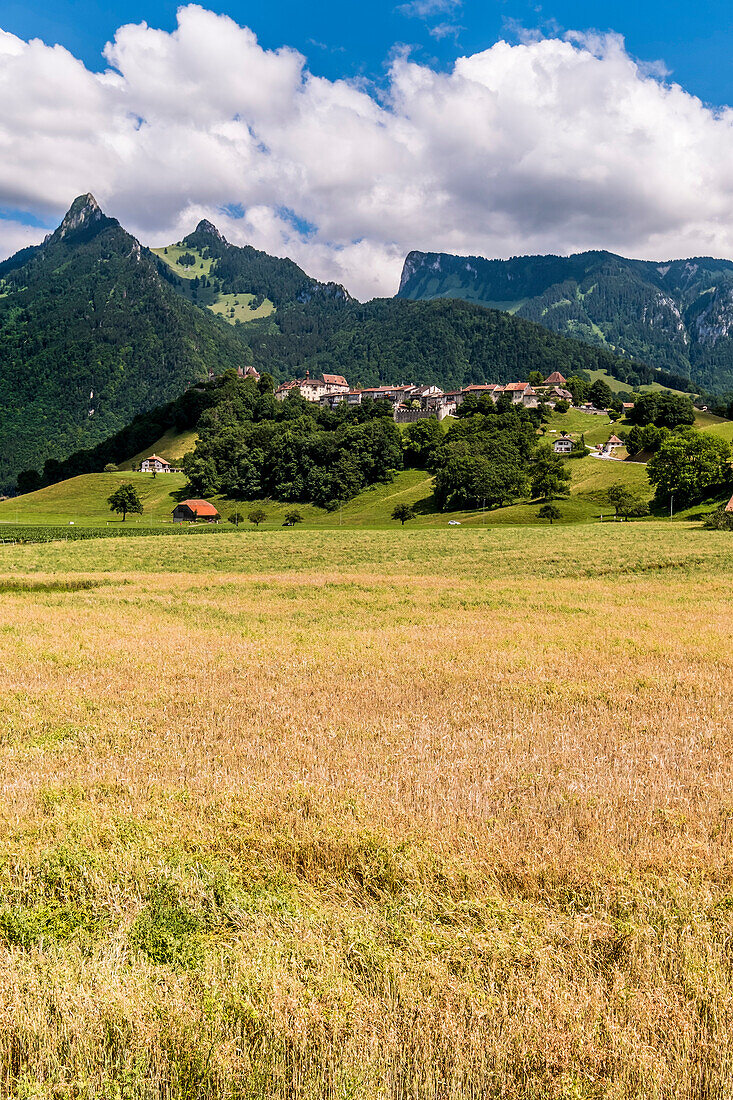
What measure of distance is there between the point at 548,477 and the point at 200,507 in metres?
82.2

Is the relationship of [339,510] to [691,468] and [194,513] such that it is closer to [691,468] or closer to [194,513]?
[194,513]

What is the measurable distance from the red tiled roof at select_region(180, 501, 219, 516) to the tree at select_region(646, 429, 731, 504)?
99378mm

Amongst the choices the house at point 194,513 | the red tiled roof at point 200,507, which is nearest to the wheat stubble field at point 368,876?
the house at point 194,513

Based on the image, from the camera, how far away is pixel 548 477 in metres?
130

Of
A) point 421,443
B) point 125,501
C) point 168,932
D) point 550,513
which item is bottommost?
point 168,932

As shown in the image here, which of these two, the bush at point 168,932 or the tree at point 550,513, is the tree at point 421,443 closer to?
the tree at point 550,513

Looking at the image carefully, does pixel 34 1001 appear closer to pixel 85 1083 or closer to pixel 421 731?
pixel 85 1083

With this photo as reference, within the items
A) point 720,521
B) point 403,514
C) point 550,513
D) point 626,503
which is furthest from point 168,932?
point 403,514

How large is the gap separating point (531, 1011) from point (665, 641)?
17.0 m

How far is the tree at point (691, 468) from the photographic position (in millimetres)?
113562

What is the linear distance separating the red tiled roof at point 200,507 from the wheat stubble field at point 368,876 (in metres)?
137

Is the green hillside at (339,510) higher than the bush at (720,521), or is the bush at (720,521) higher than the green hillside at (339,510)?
the green hillside at (339,510)

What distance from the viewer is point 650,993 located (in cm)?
513

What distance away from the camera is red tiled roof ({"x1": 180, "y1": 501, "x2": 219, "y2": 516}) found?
152 meters
